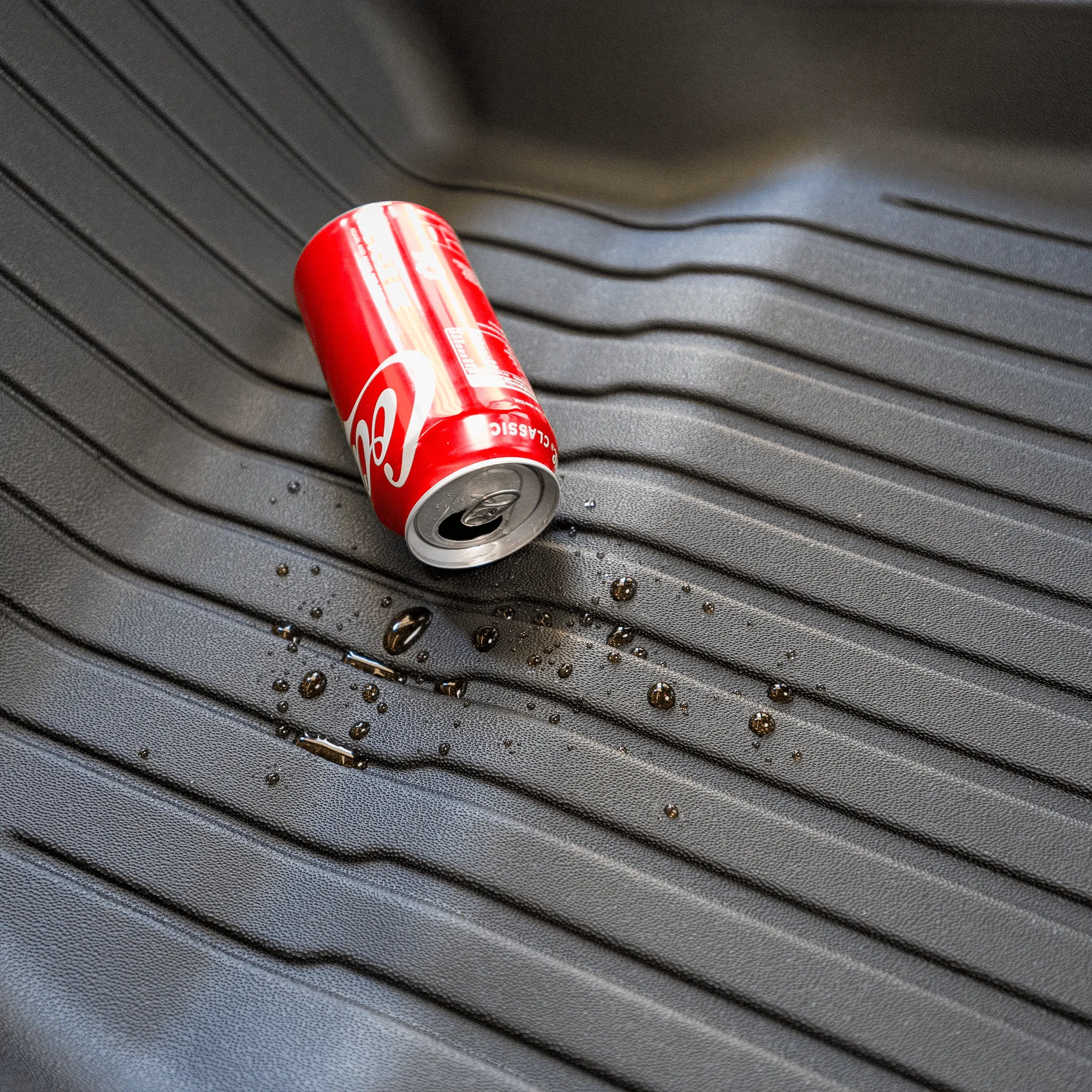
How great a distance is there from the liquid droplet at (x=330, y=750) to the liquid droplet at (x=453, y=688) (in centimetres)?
10

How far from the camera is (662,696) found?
958mm

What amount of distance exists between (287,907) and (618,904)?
0.29 m

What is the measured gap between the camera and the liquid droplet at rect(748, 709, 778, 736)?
94cm

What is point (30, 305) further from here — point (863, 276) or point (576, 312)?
point (863, 276)

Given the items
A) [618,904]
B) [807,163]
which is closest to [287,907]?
[618,904]

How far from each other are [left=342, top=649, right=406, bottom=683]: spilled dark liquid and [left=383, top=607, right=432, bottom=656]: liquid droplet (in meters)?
0.02

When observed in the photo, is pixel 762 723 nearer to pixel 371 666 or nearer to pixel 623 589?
pixel 623 589

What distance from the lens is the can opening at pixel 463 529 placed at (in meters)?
1.00

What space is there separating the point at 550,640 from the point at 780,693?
23cm

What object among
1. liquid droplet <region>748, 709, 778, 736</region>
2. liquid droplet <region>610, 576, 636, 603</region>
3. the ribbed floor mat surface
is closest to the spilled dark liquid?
the ribbed floor mat surface

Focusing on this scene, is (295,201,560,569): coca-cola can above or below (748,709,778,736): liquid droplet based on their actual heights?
above

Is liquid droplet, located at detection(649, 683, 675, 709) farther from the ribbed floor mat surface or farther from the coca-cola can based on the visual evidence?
the coca-cola can

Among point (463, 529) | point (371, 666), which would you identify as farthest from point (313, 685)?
point (463, 529)

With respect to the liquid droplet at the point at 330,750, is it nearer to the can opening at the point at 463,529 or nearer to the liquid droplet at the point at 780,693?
the can opening at the point at 463,529
